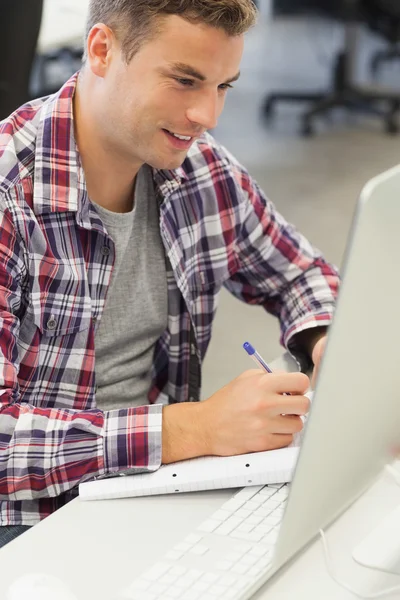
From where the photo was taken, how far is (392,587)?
91 centimetres

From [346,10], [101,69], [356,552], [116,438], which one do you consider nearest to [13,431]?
[116,438]

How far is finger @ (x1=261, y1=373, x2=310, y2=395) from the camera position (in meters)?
1.15

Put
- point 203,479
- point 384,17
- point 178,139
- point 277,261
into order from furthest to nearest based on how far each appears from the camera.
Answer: point 384,17 → point 277,261 → point 178,139 → point 203,479

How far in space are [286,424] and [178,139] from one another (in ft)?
1.63

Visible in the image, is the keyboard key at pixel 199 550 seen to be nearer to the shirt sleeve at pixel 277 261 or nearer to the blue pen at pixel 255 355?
the blue pen at pixel 255 355

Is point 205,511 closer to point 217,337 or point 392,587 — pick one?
point 392,587

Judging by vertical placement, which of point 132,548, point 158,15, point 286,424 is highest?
point 158,15

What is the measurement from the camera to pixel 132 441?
3.81 feet

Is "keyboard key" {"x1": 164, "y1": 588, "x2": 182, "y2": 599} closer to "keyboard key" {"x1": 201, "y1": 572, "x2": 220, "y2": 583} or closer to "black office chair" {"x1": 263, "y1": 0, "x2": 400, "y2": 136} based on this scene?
"keyboard key" {"x1": 201, "y1": 572, "x2": 220, "y2": 583}

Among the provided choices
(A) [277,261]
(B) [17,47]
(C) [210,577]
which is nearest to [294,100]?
(B) [17,47]

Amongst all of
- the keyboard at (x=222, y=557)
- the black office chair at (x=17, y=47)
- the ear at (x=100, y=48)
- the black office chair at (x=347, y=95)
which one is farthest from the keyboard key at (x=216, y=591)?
the black office chair at (x=347, y=95)

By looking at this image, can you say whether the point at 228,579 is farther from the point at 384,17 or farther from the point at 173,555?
the point at 384,17

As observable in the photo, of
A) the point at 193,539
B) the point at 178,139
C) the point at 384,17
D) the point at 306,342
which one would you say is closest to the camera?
the point at 193,539

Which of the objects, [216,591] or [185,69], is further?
[185,69]
